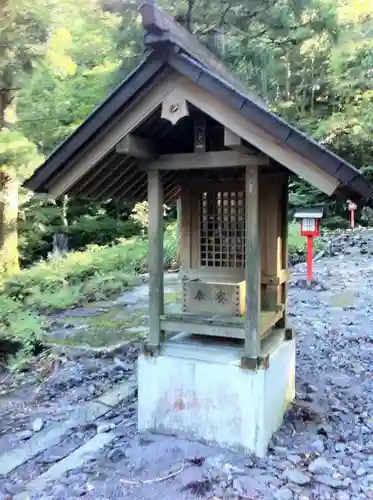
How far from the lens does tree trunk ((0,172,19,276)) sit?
12.1m

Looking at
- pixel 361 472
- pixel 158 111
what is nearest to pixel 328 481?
pixel 361 472

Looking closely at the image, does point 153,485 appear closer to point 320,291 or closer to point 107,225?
point 320,291

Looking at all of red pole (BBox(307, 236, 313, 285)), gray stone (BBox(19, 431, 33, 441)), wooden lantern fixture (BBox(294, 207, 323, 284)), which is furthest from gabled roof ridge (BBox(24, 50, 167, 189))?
red pole (BBox(307, 236, 313, 285))

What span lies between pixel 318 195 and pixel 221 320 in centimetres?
1746

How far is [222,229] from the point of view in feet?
14.3

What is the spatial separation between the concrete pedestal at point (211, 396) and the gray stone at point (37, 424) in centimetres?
123

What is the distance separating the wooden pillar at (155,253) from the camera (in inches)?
159

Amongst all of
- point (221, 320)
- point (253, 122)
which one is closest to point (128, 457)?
point (221, 320)

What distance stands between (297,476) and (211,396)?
90cm

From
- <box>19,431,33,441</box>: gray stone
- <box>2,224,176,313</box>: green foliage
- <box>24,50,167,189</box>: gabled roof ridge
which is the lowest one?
<box>19,431,33,441</box>: gray stone

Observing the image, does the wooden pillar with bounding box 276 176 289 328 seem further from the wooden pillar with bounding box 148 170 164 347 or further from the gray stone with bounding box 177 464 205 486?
the gray stone with bounding box 177 464 205 486

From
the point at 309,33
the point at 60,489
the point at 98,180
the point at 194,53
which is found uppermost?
the point at 309,33

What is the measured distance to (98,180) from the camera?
443 cm

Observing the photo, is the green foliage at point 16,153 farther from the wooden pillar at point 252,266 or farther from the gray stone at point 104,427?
the wooden pillar at point 252,266
